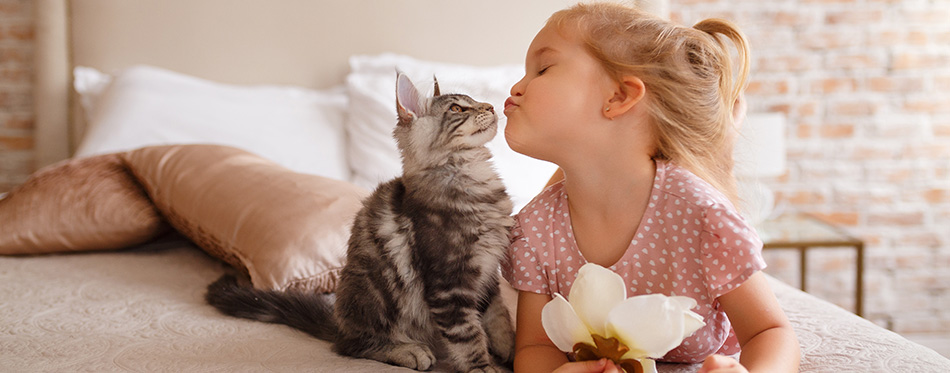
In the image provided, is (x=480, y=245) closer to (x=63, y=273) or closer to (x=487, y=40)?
(x=63, y=273)

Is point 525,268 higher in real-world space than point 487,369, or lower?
higher

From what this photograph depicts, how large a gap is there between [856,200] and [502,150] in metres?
1.91

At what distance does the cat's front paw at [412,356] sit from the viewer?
3.34ft

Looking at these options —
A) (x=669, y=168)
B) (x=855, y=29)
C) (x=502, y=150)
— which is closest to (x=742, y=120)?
(x=669, y=168)

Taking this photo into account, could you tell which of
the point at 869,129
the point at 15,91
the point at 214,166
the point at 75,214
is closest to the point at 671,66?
the point at 214,166

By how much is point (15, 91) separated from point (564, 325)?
298 cm

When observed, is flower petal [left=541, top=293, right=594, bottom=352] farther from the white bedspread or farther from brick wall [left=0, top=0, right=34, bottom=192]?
brick wall [left=0, top=0, right=34, bottom=192]

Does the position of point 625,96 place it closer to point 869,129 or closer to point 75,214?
point 75,214

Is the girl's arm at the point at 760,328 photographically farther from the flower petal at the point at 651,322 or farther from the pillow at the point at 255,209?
the pillow at the point at 255,209

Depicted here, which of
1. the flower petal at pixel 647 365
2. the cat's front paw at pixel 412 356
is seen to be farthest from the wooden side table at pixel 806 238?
the flower petal at pixel 647 365

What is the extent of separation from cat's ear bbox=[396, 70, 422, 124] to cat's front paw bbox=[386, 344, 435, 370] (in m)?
0.35

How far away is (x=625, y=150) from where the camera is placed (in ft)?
3.34

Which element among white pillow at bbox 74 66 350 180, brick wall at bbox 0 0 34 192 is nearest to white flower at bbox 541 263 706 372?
white pillow at bbox 74 66 350 180

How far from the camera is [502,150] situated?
2016mm
